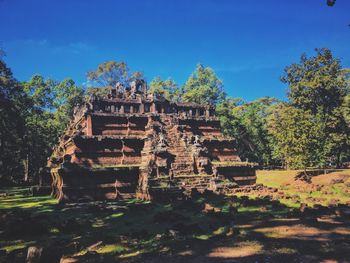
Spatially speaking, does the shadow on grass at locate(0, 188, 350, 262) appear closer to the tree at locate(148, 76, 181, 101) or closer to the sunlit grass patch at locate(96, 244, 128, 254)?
the sunlit grass patch at locate(96, 244, 128, 254)

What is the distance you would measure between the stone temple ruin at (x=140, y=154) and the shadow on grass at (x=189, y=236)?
6.35 meters

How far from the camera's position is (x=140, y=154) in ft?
107

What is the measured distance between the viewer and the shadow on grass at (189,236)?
9.88 metres

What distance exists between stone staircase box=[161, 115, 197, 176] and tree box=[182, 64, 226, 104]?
23.8 meters

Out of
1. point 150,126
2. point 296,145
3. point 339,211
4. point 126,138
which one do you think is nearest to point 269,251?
point 339,211

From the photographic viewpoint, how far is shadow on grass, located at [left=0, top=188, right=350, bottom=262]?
9.88 meters

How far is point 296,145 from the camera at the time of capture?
36.0 metres

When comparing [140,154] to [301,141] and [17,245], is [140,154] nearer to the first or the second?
[301,141]

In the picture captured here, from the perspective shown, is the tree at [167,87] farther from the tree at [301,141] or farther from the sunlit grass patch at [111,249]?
the sunlit grass patch at [111,249]

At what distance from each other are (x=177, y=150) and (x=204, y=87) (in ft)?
103

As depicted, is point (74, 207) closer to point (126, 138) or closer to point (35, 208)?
point (35, 208)

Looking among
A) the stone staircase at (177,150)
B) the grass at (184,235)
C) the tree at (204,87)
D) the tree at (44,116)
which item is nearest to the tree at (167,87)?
the tree at (204,87)

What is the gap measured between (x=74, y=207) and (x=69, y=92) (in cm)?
4101

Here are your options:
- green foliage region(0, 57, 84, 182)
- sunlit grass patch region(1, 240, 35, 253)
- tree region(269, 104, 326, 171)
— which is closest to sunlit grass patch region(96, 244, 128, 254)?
sunlit grass patch region(1, 240, 35, 253)
